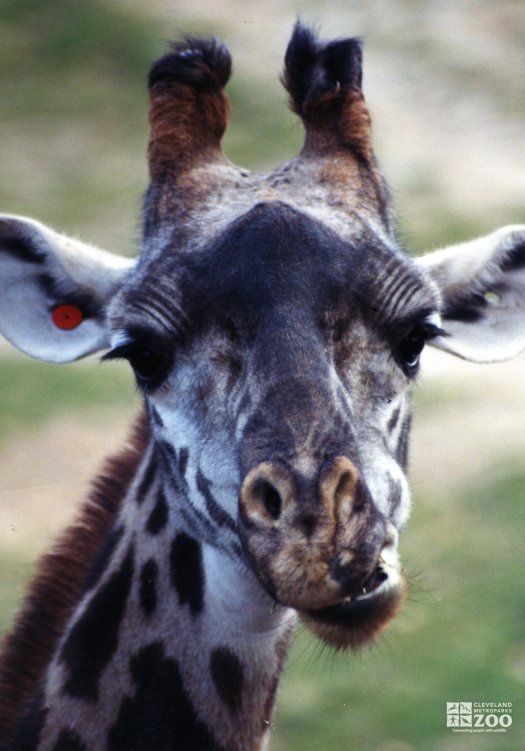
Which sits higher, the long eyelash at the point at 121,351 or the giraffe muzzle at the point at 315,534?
the long eyelash at the point at 121,351

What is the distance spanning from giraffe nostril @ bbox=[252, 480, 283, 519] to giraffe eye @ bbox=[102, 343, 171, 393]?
97cm

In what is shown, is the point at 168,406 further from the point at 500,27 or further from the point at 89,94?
the point at 500,27

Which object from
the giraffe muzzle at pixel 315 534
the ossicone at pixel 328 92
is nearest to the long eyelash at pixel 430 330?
the ossicone at pixel 328 92

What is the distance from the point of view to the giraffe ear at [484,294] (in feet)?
20.7

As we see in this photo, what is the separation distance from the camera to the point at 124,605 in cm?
584

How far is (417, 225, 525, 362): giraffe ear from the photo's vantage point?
20.7 feet

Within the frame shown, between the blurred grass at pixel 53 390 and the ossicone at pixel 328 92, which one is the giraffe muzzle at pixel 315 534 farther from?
the blurred grass at pixel 53 390

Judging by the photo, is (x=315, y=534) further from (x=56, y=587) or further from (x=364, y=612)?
(x=56, y=587)

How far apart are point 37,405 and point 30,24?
1031 cm

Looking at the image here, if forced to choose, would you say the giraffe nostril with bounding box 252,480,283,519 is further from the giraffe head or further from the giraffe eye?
the giraffe eye

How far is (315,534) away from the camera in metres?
4.55

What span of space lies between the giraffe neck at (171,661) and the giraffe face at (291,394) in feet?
0.80

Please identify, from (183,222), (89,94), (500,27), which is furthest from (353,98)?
(500,27)

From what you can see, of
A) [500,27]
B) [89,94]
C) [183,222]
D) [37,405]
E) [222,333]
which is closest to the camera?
[222,333]
